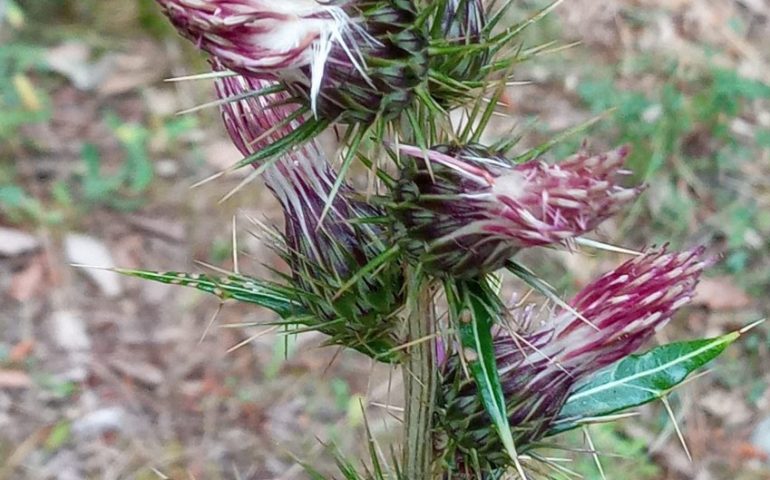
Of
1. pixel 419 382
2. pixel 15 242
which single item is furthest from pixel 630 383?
pixel 15 242

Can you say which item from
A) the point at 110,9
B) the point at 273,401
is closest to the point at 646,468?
the point at 273,401

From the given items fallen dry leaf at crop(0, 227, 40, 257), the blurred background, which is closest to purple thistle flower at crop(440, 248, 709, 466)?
the blurred background

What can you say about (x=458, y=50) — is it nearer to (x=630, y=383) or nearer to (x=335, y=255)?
(x=335, y=255)

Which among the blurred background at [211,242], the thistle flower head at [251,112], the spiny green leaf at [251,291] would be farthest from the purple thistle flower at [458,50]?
the blurred background at [211,242]

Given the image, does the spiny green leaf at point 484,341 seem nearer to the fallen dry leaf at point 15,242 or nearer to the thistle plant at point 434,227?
the thistle plant at point 434,227

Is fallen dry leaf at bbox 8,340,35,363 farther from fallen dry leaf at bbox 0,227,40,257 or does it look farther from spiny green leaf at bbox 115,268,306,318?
spiny green leaf at bbox 115,268,306,318
